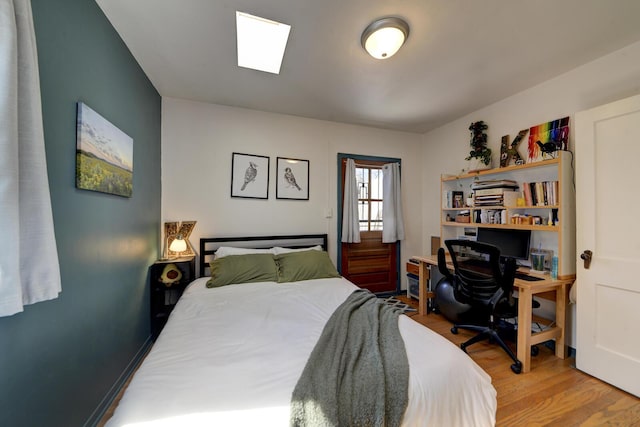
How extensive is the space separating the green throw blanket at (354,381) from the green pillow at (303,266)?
1.13 metres

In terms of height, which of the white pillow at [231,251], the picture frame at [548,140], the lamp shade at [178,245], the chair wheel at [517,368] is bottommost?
the chair wheel at [517,368]

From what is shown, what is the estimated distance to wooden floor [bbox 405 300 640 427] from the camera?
1493mm

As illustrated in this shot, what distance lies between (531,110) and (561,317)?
2.03 m

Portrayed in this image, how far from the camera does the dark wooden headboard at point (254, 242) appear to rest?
2.77 m

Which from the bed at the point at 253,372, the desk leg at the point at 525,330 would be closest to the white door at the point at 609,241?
the desk leg at the point at 525,330

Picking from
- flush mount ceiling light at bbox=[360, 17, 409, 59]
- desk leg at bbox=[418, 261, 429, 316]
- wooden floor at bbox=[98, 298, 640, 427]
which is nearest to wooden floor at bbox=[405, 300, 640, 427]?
wooden floor at bbox=[98, 298, 640, 427]

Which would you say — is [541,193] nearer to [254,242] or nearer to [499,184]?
[499,184]

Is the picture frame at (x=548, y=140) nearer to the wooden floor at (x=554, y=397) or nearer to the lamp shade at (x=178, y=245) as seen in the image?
the wooden floor at (x=554, y=397)

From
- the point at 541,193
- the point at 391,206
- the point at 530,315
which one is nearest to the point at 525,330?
the point at 530,315

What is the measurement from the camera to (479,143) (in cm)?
288

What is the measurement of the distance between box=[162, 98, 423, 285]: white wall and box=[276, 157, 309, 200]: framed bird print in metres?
0.07

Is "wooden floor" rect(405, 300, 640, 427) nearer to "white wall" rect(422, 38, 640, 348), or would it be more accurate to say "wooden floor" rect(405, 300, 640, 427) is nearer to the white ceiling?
"white wall" rect(422, 38, 640, 348)

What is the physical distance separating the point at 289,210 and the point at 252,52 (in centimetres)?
177

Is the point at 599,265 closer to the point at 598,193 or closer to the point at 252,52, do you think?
the point at 598,193
